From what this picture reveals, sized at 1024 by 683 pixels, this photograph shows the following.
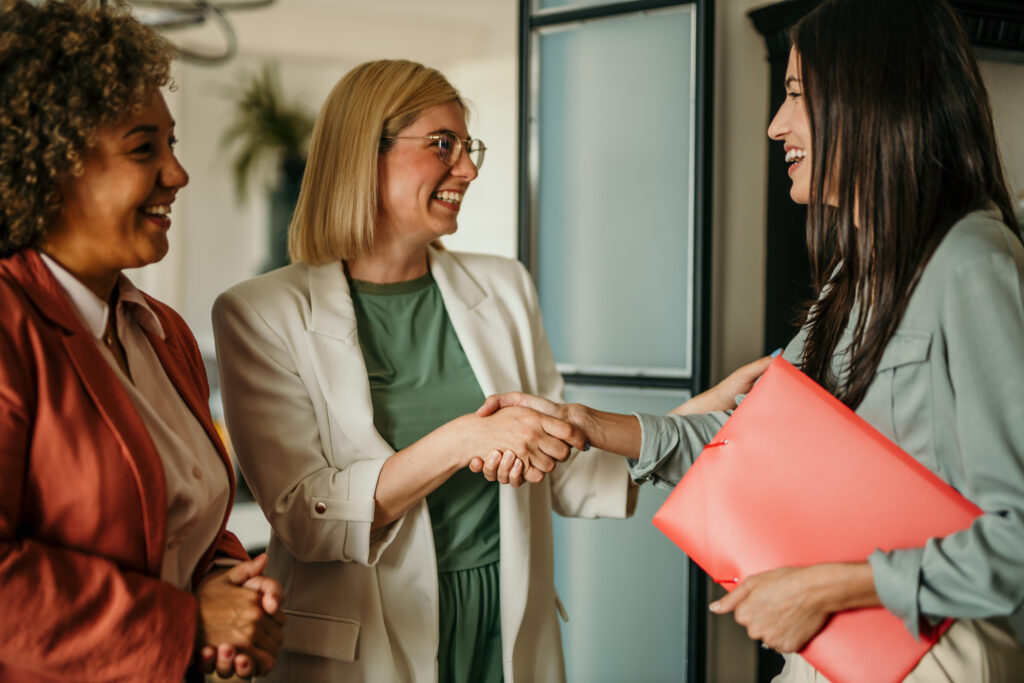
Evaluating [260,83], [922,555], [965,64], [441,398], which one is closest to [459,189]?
[441,398]

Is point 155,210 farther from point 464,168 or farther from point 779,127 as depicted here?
point 779,127

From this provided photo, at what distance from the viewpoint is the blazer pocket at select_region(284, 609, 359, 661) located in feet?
4.91

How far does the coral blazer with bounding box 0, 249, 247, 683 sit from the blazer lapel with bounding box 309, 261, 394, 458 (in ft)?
1.55

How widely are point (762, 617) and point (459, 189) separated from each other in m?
1.04

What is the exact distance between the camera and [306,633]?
1519mm

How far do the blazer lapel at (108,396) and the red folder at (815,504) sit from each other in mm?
737

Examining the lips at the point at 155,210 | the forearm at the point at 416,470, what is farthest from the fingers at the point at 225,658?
the lips at the point at 155,210

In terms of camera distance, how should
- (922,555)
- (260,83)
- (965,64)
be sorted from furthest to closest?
1. (260,83)
2. (965,64)
3. (922,555)

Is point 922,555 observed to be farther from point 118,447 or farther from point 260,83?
point 260,83

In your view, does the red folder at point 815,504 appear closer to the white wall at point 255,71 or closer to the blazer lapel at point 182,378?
the blazer lapel at point 182,378

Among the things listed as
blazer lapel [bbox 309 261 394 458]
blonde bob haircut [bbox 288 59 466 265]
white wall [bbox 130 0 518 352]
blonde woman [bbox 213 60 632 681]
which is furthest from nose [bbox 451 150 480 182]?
white wall [bbox 130 0 518 352]

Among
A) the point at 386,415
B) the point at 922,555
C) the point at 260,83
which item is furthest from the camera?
the point at 260,83

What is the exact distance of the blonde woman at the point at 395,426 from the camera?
1.51 m

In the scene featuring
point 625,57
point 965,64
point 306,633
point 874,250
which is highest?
point 625,57
